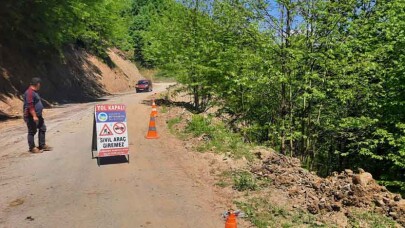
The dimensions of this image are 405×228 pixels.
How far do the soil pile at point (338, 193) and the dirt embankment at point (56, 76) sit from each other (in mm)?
16603

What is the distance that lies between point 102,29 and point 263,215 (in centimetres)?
4345

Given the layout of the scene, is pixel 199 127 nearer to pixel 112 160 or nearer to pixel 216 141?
pixel 216 141

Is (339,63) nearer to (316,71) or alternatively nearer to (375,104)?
(316,71)

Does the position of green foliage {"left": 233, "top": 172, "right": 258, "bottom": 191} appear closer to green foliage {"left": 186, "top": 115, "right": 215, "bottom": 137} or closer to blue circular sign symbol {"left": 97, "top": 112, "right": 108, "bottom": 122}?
blue circular sign symbol {"left": 97, "top": 112, "right": 108, "bottom": 122}

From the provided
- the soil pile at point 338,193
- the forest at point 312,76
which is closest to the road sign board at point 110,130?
the soil pile at point 338,193

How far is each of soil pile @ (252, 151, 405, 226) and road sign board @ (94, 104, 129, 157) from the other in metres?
3.55

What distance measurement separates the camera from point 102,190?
837cm

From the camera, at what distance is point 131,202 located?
768cm

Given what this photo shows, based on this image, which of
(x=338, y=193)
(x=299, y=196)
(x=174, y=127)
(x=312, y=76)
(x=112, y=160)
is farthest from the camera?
(x=174, y=127)

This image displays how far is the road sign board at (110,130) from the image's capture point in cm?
1034

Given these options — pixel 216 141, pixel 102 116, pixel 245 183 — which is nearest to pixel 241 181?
pixel 245 183

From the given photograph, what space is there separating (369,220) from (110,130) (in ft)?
20.9

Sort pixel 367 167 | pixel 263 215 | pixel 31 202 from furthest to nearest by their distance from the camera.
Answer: pixel 367 167 < pixel 31 202 < pixel 263 215

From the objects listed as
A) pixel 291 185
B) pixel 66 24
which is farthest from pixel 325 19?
pixel 66 24
